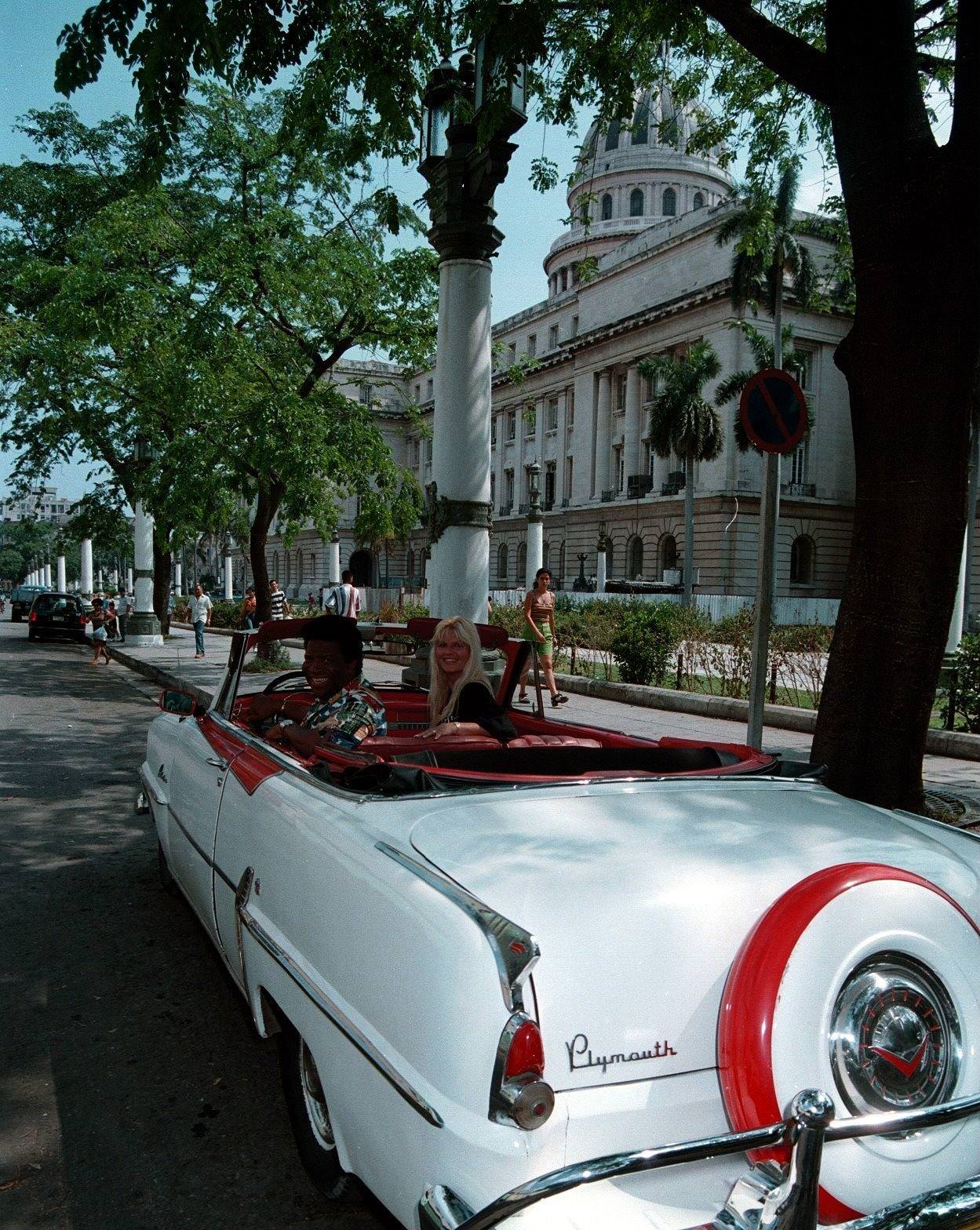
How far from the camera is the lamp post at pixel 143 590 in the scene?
26062 mm

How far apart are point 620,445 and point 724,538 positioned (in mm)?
13278

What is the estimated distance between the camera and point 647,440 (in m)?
53.5

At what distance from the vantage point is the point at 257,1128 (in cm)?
292

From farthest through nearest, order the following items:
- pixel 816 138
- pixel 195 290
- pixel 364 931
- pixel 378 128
A: pixel 195 290 → pixel 816 138 → pixel 378 128 → pixel 364 931

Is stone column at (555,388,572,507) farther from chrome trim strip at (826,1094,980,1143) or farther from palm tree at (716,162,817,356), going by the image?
chrome trim strip at (826,1094,980,1143)

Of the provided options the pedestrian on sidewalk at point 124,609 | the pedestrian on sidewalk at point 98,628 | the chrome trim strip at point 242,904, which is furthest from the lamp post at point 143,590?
the chrome trim strip at point 242,904

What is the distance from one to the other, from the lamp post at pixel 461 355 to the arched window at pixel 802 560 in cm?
4403

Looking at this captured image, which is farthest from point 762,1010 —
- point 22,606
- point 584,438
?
point 584,438

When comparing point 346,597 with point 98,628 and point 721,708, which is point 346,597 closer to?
point 98,628

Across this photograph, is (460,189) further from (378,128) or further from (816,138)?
(816,138)

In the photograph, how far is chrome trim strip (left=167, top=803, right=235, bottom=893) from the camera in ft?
10.1

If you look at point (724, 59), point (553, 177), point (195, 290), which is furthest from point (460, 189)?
point (195, 290)

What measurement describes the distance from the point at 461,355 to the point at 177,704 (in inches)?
250

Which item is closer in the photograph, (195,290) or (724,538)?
(195,290)
